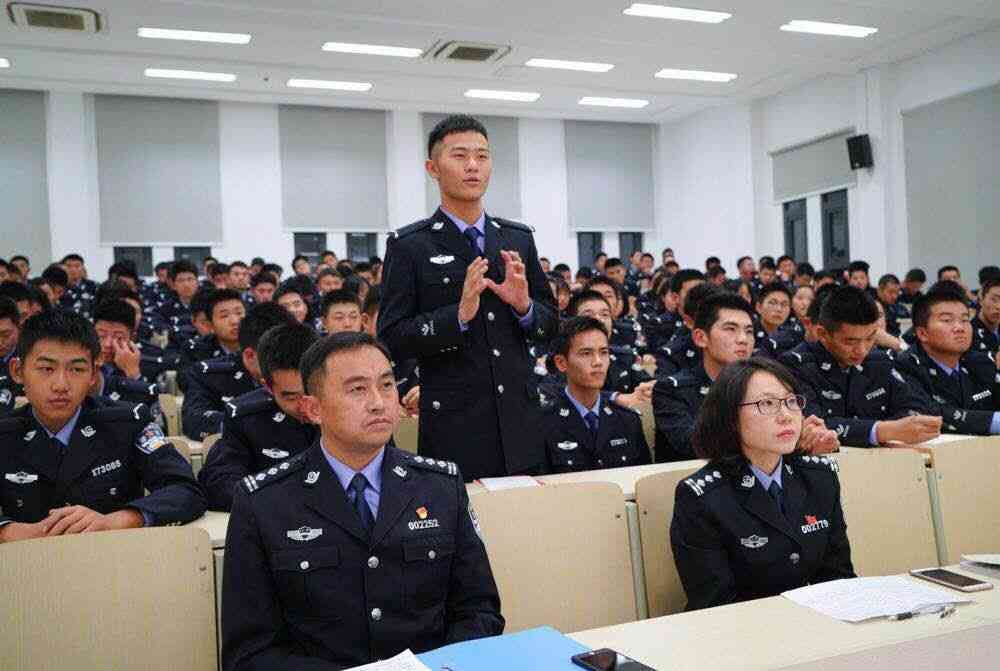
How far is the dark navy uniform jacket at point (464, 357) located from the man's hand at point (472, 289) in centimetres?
12

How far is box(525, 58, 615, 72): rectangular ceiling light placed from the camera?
34.5 ft

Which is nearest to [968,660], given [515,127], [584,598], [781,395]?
[781,395]

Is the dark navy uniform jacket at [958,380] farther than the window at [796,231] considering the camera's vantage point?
No

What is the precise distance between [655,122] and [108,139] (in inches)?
347

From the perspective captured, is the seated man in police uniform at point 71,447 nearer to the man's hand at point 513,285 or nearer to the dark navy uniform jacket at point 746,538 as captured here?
the man's hand at point 513,285

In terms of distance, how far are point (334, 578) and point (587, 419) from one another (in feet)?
5.83

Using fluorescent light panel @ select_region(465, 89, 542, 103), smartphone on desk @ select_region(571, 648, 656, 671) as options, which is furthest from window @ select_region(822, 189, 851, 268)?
smartphone on desk @ select_region(571, 648, 656, 671)

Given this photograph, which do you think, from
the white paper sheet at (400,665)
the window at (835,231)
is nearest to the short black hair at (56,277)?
the white paper sheet at (400,665)

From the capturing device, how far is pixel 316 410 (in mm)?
1860

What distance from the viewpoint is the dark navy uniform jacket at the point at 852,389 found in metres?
3.36

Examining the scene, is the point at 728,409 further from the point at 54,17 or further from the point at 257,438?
the point at 54,17

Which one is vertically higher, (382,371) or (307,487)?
(382,371)

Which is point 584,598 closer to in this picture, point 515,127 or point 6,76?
point 6,76

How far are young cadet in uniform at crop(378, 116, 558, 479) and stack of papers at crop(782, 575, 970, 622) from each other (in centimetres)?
100
